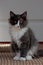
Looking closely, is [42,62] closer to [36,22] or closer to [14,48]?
[14,48]

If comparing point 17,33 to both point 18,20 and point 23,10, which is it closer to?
point 18,20

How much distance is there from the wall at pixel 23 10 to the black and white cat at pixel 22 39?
465 millimetres

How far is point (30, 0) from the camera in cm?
193

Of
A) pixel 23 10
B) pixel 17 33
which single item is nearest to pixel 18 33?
pixel 17 33

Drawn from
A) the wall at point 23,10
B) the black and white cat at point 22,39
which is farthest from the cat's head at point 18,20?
the wall at point 23,10

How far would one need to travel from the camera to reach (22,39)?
142 cm

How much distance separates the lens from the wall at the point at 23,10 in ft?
6.32

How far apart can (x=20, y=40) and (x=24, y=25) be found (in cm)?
12

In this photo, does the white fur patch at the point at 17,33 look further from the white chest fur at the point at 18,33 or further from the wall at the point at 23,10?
the wall at the point at 23,10

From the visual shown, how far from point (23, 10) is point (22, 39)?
0.58 m

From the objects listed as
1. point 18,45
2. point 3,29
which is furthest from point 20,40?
point 3,29

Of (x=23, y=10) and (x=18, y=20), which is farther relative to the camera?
(x=23, y=10)

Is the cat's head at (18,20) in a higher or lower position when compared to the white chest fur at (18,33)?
higher

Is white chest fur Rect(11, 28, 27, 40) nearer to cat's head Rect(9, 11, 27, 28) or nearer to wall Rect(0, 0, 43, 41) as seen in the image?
cat's head Rect(9, 11, 27, 28)
